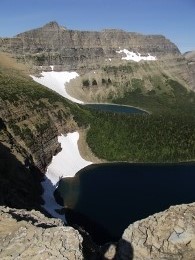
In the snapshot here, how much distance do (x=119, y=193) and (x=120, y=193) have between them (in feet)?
0.93

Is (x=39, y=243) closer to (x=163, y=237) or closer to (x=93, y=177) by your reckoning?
(x=163, y=237)

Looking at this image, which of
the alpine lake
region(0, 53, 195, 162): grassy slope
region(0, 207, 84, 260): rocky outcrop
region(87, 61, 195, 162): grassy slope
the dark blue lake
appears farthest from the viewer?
region(87, 61, 195, 162): grassy slope

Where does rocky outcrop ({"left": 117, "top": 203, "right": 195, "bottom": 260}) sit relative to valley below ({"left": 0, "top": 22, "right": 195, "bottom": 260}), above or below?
above

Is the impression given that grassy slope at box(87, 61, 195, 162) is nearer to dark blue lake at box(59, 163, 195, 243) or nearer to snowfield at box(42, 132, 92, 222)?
dark blue lake at box(59, 163, 195, 243)

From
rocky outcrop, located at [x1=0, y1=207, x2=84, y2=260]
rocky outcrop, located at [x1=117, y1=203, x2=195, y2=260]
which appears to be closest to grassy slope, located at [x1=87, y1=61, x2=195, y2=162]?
rocky outcrop, located at [x1=117, y1=203, x2=195, y2=260]

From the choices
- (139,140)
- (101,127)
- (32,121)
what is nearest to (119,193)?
(32,121)

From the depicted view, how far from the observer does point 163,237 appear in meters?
36.0

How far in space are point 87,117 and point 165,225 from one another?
15448cm

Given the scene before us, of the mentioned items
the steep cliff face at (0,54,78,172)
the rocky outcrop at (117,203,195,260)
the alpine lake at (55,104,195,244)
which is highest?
the rocky outcrop at (117,203,195,260)

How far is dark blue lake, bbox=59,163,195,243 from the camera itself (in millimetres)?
103000

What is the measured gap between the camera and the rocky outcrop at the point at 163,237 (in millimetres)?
34781

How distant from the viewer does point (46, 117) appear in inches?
6639

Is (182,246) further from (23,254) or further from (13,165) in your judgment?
(13,165)

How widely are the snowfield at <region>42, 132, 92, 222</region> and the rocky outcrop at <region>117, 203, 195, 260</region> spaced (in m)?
68.9
